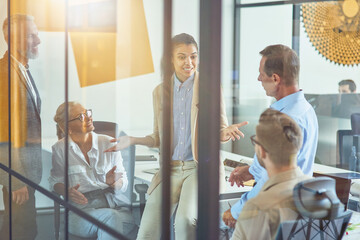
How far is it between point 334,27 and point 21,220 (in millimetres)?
2220

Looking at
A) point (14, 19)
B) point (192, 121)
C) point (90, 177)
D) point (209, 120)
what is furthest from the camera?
point (14, 19)

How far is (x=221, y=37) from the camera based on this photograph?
1.67 metres

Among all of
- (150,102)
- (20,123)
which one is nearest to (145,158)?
(150,102)

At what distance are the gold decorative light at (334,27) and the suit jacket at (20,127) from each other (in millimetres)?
1623

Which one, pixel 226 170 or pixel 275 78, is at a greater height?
pixel 275 78

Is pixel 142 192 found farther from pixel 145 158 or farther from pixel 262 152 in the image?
pixel 262 152

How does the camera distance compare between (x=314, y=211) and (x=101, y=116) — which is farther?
(x=101, y=116)

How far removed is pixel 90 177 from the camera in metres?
2.51

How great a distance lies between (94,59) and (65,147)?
52 centimetres

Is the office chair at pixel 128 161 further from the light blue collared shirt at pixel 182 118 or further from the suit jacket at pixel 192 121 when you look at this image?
the light blue collared shirt at pixel 182 118

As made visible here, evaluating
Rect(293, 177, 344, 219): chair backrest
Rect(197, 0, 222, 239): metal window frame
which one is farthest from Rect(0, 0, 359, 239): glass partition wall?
Rect(293, 177, 344, 219): chair backrest

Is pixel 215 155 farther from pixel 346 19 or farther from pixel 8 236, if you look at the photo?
pixel 8 236

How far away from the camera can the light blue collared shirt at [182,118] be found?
1831mm

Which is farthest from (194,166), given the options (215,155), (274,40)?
(274,40)
